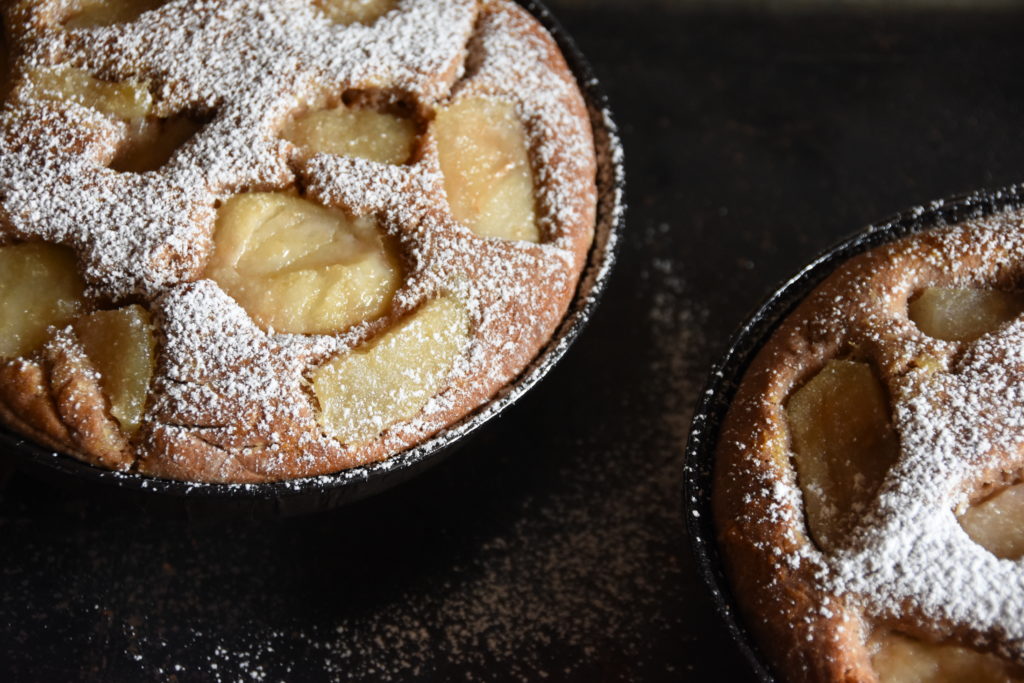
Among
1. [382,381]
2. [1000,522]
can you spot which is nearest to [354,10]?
[382,381]

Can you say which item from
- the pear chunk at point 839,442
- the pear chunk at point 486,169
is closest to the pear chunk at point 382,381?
the pear chunk at point 486,169

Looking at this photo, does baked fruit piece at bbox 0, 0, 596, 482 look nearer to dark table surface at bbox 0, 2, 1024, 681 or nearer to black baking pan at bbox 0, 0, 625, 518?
black baking pan at bbox 0, 0, 625, 518

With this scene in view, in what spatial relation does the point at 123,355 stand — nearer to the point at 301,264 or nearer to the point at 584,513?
the point at 301,264

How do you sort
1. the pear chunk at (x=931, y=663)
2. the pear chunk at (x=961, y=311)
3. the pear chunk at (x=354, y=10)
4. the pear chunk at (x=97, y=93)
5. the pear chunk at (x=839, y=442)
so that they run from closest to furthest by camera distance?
the pear chunk at (x=931, y=663), the pear chunk at (x=839, y=442), the pear chunk at (x=961, y=311), the pear chunk at (x=97, y=93), the pear chunk at (x=354, y=10)

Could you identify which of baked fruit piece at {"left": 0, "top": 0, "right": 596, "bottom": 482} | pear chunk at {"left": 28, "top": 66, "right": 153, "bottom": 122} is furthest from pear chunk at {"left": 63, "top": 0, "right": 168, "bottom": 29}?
pear chunk at {"left": 28, "top": 66, "right": 153, "bottom": 122}

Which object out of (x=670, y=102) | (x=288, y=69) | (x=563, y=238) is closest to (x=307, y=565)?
(x=563, y=238)

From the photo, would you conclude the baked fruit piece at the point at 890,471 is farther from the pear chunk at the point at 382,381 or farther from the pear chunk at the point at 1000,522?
the pear chunk at the point at 382,381

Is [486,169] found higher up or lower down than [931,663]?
higher up
